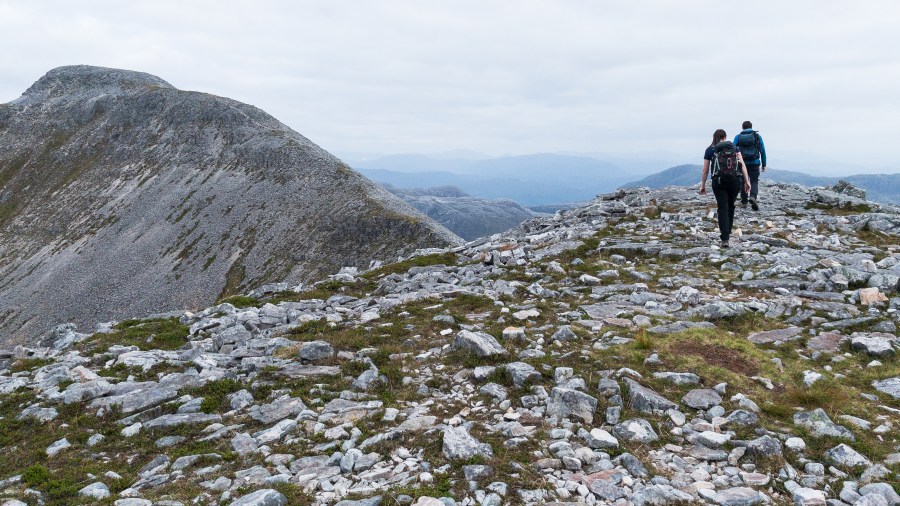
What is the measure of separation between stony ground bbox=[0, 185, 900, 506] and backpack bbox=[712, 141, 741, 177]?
316cm

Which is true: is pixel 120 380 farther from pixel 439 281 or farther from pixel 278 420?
pixel 439 281

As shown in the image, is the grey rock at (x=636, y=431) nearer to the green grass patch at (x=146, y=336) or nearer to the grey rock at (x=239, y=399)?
the grey rock at (x=239, y=399)

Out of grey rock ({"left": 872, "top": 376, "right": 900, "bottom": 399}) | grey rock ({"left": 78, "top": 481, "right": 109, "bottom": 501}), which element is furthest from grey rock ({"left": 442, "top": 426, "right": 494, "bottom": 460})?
grey rock ({"left": 872, "top": 376, "right": 900, "bottom": 399})

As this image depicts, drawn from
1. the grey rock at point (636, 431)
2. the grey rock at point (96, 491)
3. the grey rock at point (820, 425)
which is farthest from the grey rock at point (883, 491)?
the grey rock at point (96, 491)

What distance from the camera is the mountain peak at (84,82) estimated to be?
13875cm

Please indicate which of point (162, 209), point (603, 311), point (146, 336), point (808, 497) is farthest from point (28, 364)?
point (162, 209)

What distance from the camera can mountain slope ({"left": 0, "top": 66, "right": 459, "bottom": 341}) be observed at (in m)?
68.4

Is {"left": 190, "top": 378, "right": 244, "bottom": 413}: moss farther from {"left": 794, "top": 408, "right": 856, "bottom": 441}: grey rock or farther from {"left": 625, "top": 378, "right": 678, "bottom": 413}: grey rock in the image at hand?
{"left": 794, "top": 408, "right": 856, "bottom": 441}: grey rock

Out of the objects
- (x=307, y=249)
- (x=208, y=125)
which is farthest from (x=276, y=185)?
(x=208, y=125)

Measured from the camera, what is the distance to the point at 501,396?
26.4 ft

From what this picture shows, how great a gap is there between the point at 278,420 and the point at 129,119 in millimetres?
141399

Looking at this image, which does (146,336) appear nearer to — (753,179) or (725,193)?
(725,193)

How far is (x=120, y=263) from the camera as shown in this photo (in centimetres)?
8000

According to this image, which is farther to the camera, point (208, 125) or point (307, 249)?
point (208, 125)
